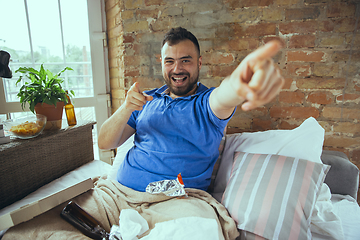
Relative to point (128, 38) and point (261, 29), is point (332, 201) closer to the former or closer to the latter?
point (261, 29)

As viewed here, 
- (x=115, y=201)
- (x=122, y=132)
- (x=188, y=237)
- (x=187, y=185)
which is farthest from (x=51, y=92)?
(x=188, y=237)

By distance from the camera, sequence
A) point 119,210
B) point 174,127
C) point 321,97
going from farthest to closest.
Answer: point 321,97
point 174,127
point 119,210

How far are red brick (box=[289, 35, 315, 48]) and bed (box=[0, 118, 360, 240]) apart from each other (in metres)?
0.53

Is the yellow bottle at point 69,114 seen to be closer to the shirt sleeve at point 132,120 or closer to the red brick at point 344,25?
the shirt sleeve at point 132,120

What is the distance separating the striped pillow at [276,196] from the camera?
77 centimetres

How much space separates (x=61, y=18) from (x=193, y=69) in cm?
144

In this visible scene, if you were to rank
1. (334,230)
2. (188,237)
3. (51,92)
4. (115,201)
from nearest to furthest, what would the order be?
1. (188,237)
2. (334,230)
3. (115,201)
4. (51,92)

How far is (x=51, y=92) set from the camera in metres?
1.23

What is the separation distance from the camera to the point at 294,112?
1299mm

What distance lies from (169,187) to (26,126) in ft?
3.00

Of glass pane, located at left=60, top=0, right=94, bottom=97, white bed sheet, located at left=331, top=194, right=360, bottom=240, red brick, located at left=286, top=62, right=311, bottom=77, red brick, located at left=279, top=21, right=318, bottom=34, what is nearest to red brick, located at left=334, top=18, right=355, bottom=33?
red brick, located at left=279, top=21, right=318, bottom=34

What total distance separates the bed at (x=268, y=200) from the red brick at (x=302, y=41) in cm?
53

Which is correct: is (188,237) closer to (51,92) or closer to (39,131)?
(39,131)

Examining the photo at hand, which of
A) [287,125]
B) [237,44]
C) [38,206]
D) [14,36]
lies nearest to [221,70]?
[237,44]
